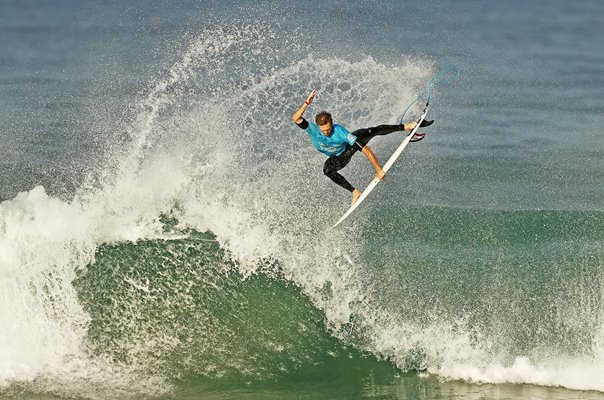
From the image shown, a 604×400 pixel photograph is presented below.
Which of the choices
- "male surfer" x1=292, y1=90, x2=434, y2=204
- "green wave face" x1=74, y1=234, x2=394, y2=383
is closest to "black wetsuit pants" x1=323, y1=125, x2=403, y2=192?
"male surfer" x1=292, y1=90, x2=434, y2=204

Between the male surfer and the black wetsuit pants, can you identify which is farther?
the black wetsuit pants

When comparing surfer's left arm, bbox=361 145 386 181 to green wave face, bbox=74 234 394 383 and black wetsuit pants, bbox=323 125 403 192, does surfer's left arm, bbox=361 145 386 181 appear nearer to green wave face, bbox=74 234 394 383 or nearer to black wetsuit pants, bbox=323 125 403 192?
black wetsuit pants, bbox=323 125 403 192

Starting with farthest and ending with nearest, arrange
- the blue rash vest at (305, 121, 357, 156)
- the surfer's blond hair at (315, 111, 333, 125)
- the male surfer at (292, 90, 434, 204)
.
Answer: the blue rash vest at (305, 121, 357, 156)
the male surfer at (292, 90, 434, 204)
the surfer's blond hair at (315, 111, 333, 125)

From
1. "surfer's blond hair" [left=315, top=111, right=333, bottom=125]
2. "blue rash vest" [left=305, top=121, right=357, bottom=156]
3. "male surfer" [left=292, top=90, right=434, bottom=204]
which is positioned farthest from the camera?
"blue rash vest" [left=305, top=121, right=357, bottom=156]

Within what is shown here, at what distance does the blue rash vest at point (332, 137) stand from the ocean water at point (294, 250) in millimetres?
1739

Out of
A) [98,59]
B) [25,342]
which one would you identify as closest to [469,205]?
[25,342]

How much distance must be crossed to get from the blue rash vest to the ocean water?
174 centimetres

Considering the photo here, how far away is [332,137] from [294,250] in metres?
1.94

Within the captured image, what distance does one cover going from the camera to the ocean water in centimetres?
1039

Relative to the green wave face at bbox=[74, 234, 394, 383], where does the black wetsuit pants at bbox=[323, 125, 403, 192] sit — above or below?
above

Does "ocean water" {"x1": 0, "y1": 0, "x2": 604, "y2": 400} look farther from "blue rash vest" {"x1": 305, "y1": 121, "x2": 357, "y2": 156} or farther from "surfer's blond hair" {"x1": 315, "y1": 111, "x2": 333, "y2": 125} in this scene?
"surfer's blond hair" {"x1": 315, "y1": 111, "x2": 333, "y2": 125}

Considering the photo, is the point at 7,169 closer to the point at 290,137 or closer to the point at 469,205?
the point at 290,137

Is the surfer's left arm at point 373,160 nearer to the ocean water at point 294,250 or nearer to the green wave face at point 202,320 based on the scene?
the ocean water at point 294,250

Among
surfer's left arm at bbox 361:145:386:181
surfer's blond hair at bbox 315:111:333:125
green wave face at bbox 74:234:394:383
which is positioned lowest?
green wave face at bbox 74:234:394:383
